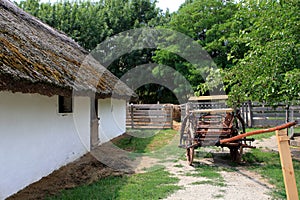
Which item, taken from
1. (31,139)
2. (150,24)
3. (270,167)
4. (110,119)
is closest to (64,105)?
(31,139)

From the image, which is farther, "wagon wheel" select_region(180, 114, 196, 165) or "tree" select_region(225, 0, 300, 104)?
"wagon wheel" select_region(180, 114, 196, 165)

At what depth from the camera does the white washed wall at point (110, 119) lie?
9172 millimetres

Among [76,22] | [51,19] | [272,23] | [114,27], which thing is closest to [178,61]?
[114,27]

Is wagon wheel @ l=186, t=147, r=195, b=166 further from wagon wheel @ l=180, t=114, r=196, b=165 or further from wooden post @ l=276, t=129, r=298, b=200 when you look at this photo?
wooden post @ l=276, t=129, r=298, b=200

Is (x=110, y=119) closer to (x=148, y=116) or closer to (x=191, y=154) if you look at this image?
(x=148, y=116)

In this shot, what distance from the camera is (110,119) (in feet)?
33.6

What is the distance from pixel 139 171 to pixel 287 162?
3.84 metres

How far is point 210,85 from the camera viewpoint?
21.1 feet

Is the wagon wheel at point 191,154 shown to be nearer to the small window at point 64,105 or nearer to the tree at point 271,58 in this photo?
the tree at point 271,58

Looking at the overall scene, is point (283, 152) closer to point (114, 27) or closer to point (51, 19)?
point (51, 19)

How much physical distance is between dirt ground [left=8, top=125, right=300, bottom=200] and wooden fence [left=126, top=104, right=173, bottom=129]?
7.19 meters

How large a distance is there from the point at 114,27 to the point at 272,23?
19612 millimetres

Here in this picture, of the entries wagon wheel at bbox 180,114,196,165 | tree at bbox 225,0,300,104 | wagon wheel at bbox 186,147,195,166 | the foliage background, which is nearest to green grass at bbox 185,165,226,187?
wagon wheel at bbox 186,147,195,166

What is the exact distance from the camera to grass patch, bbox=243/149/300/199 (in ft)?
14.5
